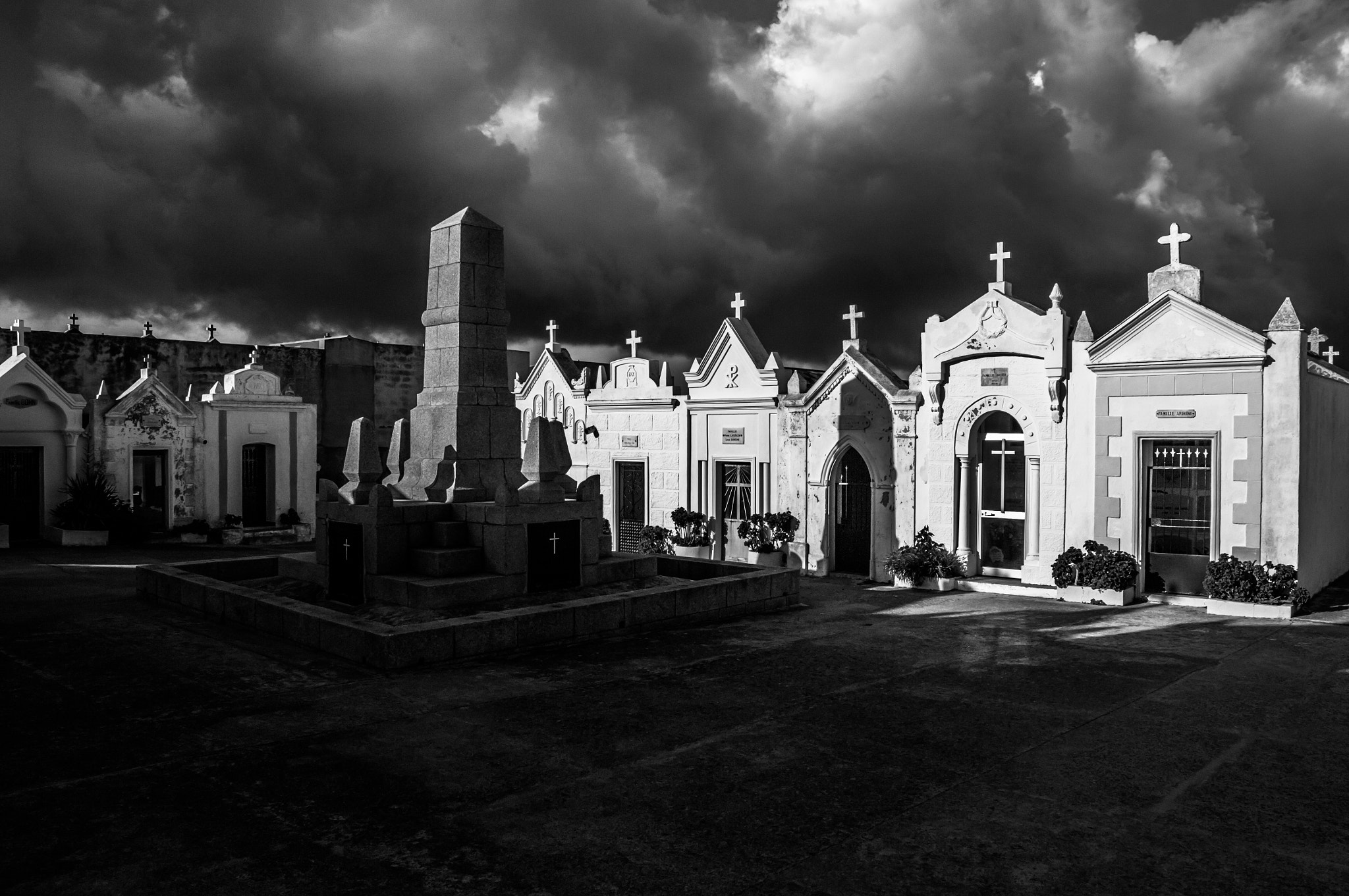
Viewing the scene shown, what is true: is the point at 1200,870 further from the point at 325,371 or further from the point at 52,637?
the point at 325,371

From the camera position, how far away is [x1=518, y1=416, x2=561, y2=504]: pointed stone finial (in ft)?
42.2

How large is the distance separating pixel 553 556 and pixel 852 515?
7.65 metres

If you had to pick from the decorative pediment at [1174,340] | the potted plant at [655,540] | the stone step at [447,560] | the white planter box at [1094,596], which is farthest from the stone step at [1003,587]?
the stone step at [447,560]

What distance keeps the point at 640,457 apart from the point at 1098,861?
54.7 ft

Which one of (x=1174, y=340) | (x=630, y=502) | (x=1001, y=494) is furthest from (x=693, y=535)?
(x=1174, y=340)

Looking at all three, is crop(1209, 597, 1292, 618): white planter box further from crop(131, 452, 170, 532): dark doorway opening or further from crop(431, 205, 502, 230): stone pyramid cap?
crop(131, 452, 170, 532): dark doorway opening

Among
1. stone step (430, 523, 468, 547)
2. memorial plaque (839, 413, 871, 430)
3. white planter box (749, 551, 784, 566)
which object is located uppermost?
A: memorial plaque (839, 413, 871, 430)

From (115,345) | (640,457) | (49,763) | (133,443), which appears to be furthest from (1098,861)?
(115,345)

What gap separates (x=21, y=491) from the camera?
72.5ft

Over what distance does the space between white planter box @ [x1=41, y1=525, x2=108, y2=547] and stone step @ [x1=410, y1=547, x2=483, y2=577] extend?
12.8 metres

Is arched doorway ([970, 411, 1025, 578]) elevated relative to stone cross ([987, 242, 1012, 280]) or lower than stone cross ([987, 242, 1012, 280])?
lower

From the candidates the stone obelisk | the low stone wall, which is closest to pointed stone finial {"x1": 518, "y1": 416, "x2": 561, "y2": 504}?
the stone obelisk

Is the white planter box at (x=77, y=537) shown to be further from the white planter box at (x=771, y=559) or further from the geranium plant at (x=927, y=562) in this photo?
the geranium plant at (x=927, y=562)

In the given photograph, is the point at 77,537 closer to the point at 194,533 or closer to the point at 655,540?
the point at 194,533
